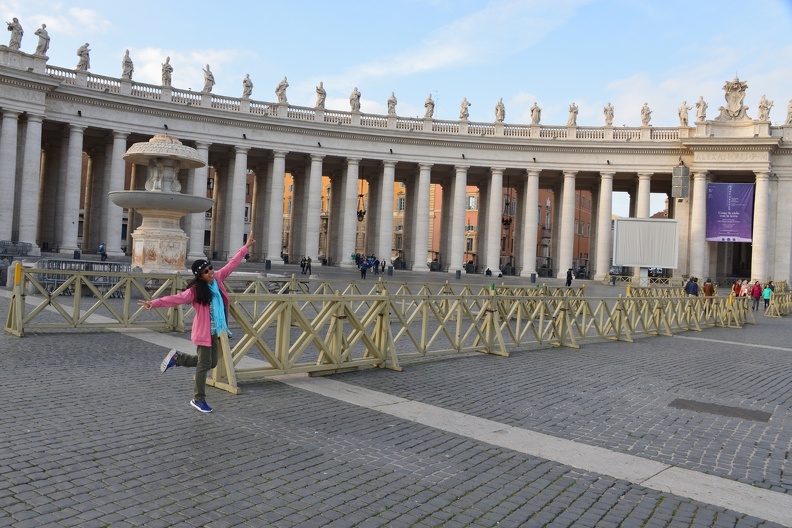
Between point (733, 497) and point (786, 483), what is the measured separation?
932mm

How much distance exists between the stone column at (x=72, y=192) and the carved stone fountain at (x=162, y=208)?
23.2 metres

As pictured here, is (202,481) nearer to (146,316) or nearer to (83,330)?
(83,330)

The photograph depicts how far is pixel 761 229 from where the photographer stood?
51.0m

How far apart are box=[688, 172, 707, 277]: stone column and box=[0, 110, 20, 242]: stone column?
49860 millimetres

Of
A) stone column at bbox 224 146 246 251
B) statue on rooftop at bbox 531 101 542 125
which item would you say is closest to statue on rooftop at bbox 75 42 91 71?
stone column at bbox 224 146 246 251

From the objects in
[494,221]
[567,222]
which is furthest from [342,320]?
[567,222]

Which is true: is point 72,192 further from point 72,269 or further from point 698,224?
point 698,224

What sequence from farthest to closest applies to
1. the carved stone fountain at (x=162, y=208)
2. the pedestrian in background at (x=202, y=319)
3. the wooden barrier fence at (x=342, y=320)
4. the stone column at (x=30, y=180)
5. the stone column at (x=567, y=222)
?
the stone column at (x=567, y=222)
the stone column at (x=30, y=180)
the carved stone fountain at (x=162, y=208)
the wooden barrier fence at (x=342, y=320)
the pedestrian in background at (x=202, y=319)

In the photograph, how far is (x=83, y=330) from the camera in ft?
47.0

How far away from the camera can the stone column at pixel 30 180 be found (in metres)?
42.6

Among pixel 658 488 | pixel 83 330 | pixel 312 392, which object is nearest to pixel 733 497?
pixel 658 488

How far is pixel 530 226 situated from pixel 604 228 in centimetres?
598

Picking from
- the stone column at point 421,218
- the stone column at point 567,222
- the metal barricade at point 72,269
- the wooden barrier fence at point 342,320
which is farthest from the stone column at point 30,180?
the stone column at point 567,222

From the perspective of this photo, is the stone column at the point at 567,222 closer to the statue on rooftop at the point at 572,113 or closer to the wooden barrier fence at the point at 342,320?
the statue on rooftop at the point at 572,113
